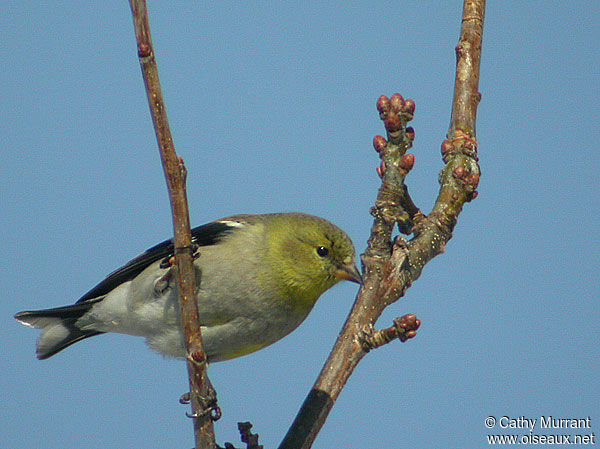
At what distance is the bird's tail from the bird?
0.23 m

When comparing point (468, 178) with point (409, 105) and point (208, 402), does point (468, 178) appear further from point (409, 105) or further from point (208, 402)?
point (208, 402)

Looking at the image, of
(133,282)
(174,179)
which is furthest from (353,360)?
(133,282)

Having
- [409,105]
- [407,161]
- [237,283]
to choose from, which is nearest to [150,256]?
[237,283]

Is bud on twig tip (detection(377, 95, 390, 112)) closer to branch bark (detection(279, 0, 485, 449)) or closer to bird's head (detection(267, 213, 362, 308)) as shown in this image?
branch bark (detection(279, 0, 485, 449))

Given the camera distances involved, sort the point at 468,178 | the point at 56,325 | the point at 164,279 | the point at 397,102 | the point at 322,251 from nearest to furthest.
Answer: the point at 397,102, the point at 468,178, the point at 164,279, the point at 322,251, the point at 56,325

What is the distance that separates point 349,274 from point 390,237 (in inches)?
36.2

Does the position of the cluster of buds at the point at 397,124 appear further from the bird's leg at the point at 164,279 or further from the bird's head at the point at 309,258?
the bird's leg at the point at 164,279

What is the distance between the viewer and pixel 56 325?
5.42 metres

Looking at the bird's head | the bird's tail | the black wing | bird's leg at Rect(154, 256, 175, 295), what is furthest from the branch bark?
the bird's tail

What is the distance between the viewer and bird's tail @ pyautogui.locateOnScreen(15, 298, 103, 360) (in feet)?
17.4

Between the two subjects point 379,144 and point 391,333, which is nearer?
point 391,333

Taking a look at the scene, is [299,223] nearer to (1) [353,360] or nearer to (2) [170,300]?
(2) [170,300]

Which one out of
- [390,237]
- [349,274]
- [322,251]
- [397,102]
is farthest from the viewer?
[322,251]

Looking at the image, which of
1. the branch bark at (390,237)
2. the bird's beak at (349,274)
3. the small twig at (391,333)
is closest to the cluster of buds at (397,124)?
the branch bark at (390,237)
